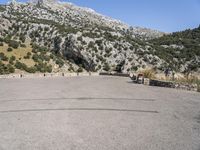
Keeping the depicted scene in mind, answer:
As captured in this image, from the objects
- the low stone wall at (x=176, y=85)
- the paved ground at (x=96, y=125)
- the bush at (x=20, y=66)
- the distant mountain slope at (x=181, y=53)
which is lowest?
the paved ground at (x=96, y=125)

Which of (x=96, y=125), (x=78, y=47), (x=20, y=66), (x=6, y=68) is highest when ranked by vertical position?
(x=78, y=47)

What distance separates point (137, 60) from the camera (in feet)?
240

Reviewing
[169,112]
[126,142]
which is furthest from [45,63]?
[126,142]

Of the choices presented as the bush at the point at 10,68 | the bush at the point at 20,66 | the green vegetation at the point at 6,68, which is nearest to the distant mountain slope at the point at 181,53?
the bush at the point at 20,66

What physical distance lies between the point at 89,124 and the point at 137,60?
61.9m

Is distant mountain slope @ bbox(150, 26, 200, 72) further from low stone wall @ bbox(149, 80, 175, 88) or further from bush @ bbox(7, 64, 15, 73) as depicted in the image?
low stone wall @ bbox(149, 80, 175, 88)

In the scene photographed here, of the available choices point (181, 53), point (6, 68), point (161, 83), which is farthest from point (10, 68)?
point (181, 53)

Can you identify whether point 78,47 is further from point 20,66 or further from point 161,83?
point 161,83

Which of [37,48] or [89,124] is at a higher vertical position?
[37,48]

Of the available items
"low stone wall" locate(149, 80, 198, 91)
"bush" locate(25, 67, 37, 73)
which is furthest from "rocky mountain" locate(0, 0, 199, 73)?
"low stone wall" locate(149, 80, 198, 91)

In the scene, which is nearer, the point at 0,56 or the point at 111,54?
the point at 0,56

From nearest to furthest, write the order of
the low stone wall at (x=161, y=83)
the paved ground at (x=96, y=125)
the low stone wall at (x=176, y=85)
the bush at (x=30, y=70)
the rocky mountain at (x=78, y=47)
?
the paved ground at (x=96, y=125), the low stone wall at (x=176, y=85), the low stone wall at (x=161, y=83), the bush at (x=30, y=70), the rocky mountain at (x=78, y=47)

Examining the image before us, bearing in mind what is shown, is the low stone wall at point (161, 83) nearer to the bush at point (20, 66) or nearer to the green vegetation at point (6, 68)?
the green vegetation at point (6, 68)

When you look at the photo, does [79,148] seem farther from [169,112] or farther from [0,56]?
[0,56]
